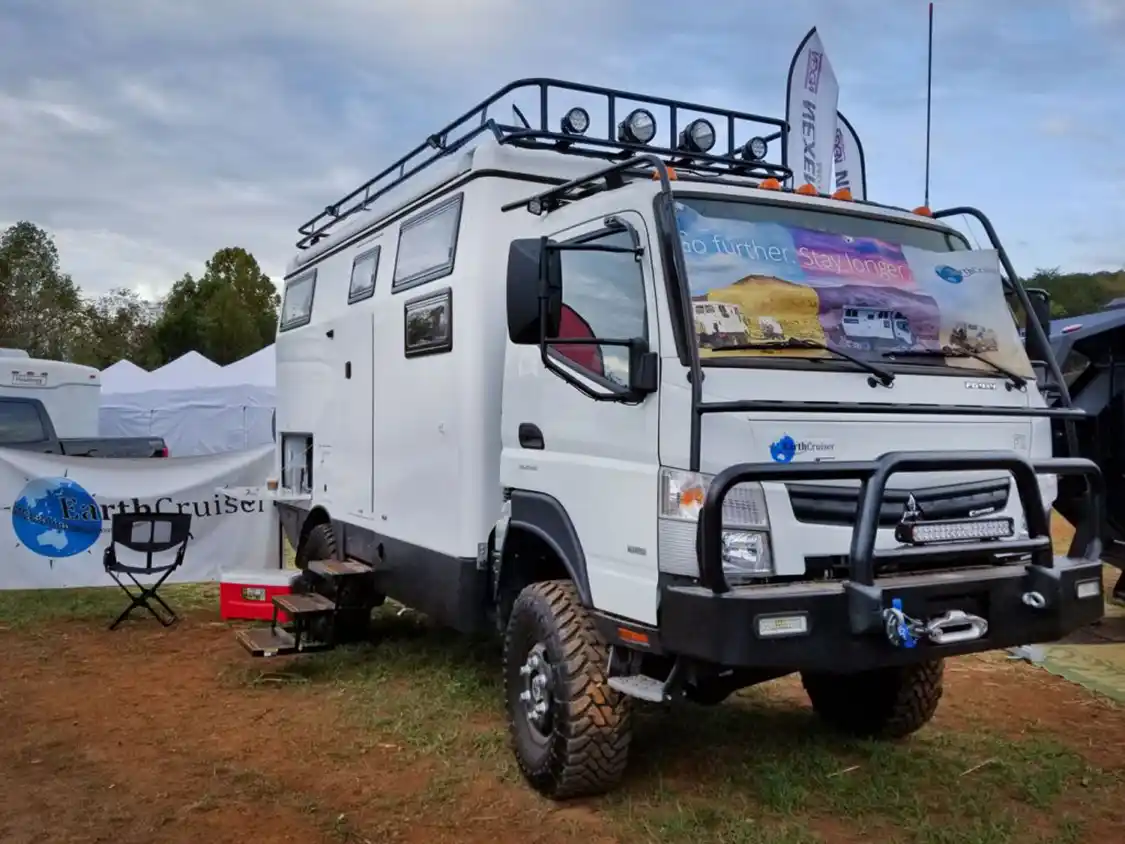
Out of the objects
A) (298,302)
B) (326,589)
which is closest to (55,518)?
(298,302)

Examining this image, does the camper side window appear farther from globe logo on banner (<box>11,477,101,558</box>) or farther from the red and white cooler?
globe logo on banner (<box>11,477,101,558</box>)

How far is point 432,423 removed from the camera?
231 inches

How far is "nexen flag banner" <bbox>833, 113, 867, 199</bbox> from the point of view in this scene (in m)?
10.4

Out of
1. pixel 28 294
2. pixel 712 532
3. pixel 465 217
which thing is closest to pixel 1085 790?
pixel 712 532

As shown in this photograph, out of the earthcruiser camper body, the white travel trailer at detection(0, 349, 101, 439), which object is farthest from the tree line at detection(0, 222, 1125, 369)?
the earthcruiser camper body

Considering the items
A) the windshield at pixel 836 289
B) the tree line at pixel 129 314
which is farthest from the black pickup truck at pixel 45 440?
the tree line at pixel 129 314

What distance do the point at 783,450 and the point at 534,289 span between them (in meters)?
1.21

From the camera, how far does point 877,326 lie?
14.6 ft

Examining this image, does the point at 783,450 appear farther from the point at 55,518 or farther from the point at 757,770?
the point at 55,518

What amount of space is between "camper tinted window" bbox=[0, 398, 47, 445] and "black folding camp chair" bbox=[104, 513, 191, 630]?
576 centimetres

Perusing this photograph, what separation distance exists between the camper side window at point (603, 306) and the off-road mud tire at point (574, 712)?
1.06 meters

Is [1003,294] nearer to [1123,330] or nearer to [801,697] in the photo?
[801,697]

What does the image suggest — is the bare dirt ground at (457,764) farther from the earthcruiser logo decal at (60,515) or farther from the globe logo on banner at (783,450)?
the earthcruiser logo decal at (60,515)

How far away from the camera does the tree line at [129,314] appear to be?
1496 inches
